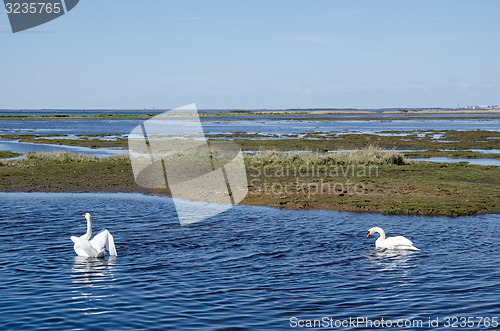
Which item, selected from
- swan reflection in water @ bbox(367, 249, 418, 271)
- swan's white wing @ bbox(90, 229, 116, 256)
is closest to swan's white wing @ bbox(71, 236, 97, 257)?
swan's white wing @ bbox(90, 229, 116, 256)

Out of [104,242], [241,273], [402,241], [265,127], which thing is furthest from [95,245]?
[265,127]

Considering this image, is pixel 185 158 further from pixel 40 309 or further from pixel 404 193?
pixel 40 309

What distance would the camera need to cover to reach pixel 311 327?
8.90m

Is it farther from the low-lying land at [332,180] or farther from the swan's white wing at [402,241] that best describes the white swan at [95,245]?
the low-lying land at [332,180]

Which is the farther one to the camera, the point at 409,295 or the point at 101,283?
the point at 101,283

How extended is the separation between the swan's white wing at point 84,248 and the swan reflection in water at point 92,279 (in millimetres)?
153

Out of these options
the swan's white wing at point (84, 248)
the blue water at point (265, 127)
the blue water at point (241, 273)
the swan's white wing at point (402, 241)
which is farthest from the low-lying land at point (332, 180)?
the blue water at point (265, 127)

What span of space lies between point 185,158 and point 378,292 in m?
28.0

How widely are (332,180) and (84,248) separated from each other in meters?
16.9

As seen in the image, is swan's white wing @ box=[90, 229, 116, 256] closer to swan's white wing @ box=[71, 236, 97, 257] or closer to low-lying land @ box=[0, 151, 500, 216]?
swan's white wing @ box=[71, 236, 97, 257]

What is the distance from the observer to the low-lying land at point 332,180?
21.3m

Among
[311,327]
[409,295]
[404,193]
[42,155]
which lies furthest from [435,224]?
[42,155]

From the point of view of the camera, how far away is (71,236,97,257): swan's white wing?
12.9m

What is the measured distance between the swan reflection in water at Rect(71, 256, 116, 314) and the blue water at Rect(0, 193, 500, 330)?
0.09ft
